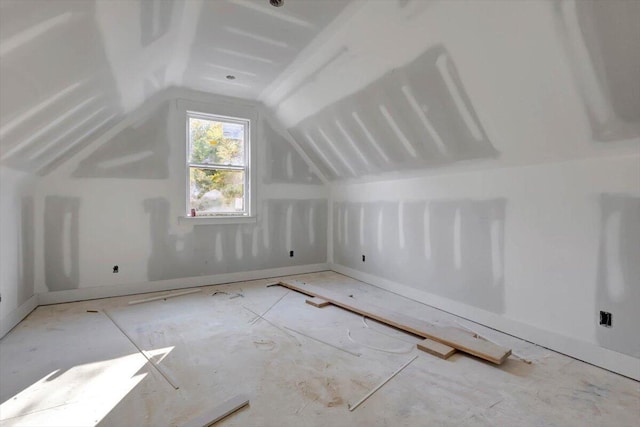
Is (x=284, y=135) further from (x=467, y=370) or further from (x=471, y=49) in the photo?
(x=467, y=370)

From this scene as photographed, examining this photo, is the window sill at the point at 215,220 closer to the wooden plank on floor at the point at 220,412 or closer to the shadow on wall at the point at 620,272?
the wooden plank on floor at the point at 220,412

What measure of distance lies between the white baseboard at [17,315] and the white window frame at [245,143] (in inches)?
72.7

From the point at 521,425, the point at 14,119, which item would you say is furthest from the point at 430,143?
the point at 14,119

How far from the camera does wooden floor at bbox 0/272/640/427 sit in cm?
198

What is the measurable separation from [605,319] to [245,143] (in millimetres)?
4748

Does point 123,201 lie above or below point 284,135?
below

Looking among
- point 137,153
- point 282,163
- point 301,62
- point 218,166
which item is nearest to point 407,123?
point 301,62

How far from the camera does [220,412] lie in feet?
6.43

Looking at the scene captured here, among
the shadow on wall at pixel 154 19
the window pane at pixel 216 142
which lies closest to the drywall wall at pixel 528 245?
the window pane at pixel 216 142

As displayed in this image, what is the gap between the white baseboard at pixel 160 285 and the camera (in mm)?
4105

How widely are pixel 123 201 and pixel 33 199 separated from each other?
91 centimetres

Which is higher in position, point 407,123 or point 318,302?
point 407,123

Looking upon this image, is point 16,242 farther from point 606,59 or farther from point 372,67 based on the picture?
point 606,59

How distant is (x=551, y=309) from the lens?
9.62 ft
